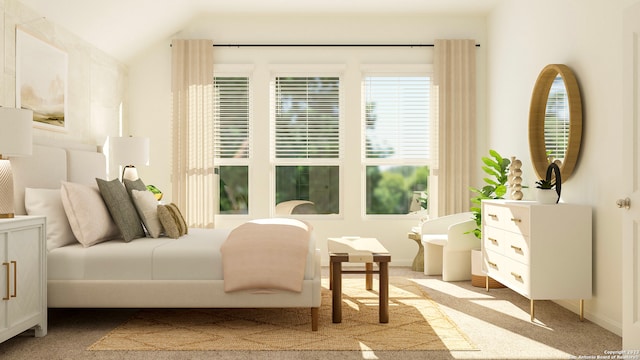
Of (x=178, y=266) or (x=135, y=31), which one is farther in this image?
(x=135, y=31)

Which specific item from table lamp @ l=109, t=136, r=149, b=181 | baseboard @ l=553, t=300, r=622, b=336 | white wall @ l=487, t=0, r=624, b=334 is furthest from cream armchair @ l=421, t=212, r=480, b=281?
table lamp @ l=109, t=136, r=149, b=181

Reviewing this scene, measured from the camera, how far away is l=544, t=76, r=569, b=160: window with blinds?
13.2 ft

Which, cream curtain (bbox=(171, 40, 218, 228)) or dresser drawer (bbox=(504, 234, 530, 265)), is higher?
cream curtain (bbox=(171, 40, 218, 228))

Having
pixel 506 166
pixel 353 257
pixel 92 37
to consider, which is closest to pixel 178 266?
pixel 353 257

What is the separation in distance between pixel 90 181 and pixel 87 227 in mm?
1234

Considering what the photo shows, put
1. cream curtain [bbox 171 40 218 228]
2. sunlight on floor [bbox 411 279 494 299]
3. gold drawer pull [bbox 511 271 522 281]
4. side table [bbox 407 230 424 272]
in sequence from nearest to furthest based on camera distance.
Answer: gold drawer pull [bbox 511 271 522 281]
sunlight on floor [bbox 411 279 494 299]
side table [bbox 407 230 424 272]
cream curtain [bbox 171 40 218 228]

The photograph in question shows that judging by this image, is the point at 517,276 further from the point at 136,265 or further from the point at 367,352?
the point at 136,265

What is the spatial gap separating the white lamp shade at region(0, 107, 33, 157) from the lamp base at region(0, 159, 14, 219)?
→ 3.2 inches

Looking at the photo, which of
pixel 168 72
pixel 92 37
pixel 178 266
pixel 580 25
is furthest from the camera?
pixel 168 72

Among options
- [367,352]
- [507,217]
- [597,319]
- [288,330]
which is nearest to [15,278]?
[288,330]

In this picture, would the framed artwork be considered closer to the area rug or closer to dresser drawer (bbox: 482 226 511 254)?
the area rug

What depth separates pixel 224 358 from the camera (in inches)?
111

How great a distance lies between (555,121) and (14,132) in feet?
12.7

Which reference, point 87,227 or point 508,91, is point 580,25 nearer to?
point 508,91
